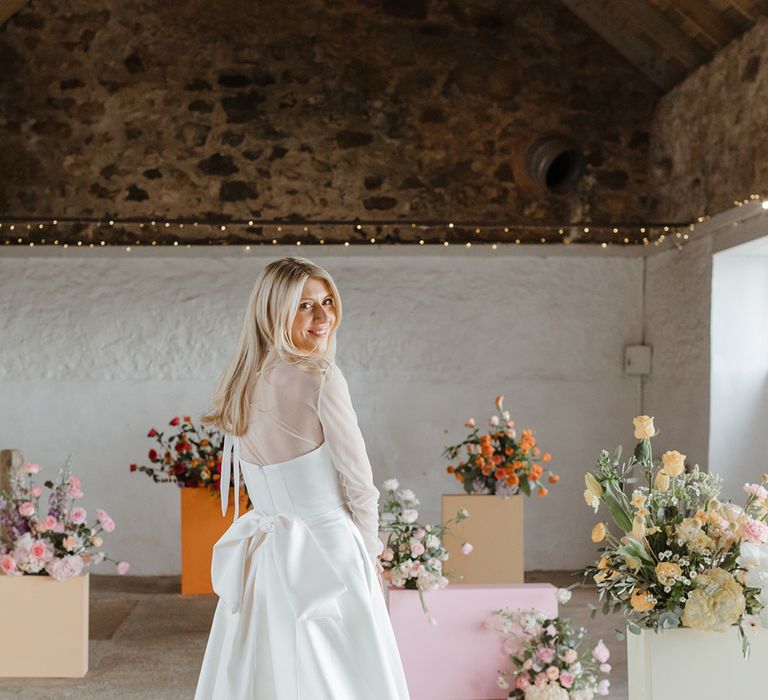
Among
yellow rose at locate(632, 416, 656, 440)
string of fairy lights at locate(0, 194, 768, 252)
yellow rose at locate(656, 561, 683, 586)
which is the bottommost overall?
yellow rose at locate(656, 561, 683, 586)

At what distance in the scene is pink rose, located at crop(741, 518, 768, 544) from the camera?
2072 millimetres

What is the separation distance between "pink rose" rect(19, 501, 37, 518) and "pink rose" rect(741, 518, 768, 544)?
311 centimetres

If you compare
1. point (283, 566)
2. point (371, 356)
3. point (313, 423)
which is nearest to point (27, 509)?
point (283, 566)

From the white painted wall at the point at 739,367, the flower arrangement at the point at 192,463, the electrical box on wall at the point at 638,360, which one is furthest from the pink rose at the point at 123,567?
the electrical box on wall at the point at 638,360

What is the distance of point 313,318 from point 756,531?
1.21 meters

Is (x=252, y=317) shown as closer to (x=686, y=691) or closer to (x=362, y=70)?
(x=686, y=691)

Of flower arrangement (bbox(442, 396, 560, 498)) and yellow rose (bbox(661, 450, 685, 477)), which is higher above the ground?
yellow rose (bbox(661, 450, 685, 477))

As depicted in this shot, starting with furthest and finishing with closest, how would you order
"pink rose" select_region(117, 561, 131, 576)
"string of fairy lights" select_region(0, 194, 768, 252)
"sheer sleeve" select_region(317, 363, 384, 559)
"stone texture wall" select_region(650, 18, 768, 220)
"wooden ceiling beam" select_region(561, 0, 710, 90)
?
"string of fairy lights" select_region(0, 194, 768, 252)
"wooden ceiling beam" select_region(561, 0, 710, 90)
"stone texture wall" select_region(650, 18, 768, 220)
"pink rose" select_region(117, 561, 131, 576)
"sheer sleeve" select_region(317, 363, 384, 559)

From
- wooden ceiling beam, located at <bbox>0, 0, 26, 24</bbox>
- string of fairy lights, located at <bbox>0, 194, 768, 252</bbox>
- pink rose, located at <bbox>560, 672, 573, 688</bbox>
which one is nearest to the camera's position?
pink rose, located at <bbox>560, 672, 573, 688</bbox>

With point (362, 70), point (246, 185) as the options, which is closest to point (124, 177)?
point (246, 185)

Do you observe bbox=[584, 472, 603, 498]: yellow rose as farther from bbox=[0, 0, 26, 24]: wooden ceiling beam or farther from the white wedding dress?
bbox=[0, 0, 26, 24]: wooden ceiling beam

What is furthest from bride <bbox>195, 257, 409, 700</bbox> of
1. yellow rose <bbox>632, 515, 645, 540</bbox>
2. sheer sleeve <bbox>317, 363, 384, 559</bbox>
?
yellow rose <bbox>632, 515, 645, 540</bbox>

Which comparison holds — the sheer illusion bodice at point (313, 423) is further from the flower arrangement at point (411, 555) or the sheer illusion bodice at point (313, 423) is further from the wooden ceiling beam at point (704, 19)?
the wooden ceiling beam at point (704, 19)

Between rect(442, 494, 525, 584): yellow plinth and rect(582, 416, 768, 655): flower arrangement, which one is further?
rect(442, 494, 525, 584): yellow plinth
